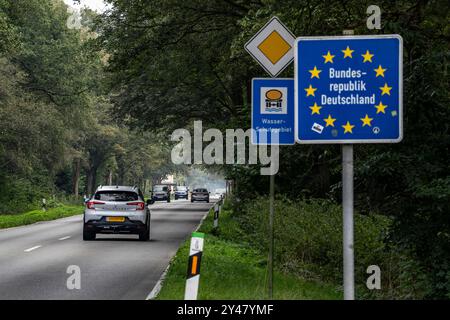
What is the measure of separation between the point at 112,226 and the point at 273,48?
14895mm

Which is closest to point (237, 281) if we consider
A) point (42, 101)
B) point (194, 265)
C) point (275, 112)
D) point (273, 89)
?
point (275, 112)

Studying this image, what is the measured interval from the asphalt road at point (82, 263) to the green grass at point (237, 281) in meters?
0.46

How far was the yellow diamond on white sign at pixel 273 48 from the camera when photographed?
29.3 feet

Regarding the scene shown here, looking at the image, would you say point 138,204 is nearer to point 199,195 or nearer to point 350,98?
point 350,98

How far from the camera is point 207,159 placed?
37.7 meters

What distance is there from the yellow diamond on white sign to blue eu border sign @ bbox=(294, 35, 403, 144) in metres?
1.71

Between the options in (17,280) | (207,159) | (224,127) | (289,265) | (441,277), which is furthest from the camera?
(207,159)

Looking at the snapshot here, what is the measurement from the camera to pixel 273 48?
8.98m

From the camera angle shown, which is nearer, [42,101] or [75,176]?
[42,101]

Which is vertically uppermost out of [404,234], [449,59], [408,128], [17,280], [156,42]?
[156,42]

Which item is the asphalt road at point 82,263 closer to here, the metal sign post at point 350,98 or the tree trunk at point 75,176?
the metal sign post at point 350,98
